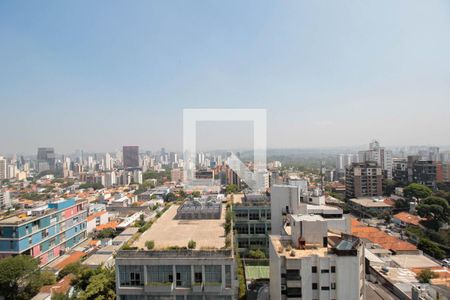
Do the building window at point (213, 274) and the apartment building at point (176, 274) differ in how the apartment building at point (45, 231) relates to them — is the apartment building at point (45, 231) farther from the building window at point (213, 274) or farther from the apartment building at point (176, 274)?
the building window at point (213, 274)

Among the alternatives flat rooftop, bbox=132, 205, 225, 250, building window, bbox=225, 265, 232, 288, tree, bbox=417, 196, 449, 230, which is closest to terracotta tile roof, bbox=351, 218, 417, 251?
tree, bbox=417, 196, 449, 230

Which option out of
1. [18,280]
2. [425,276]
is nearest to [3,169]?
[18,280]

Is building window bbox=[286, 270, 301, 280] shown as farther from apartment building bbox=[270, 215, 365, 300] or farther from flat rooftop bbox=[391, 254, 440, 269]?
flat rooftop bbox=[391, 254, 440, 269]

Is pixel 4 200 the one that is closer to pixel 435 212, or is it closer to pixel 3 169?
pixel 3 169

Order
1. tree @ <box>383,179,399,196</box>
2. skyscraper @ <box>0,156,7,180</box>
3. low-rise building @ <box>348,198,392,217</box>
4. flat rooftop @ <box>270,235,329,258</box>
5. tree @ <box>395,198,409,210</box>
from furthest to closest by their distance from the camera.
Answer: skyscraper @ <box>0,156,7,180</box>
tree @ <box>383,179,399,196</box>
tree @ <box>395,198,409,210</box>
low-rise building @ <box>348,198,392,217</box>
flat rooftop @ <box>270,235,329,258</box>

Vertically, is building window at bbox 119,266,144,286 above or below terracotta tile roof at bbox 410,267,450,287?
above

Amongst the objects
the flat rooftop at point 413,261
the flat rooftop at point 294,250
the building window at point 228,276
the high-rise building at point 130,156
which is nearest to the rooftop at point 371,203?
the flat rooftop at point 413,261

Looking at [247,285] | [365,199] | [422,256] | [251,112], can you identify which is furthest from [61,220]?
[365,199]

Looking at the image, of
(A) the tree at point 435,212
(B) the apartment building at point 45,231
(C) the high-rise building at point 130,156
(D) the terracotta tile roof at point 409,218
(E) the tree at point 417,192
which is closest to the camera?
(B) the apartment building at point 45,231
